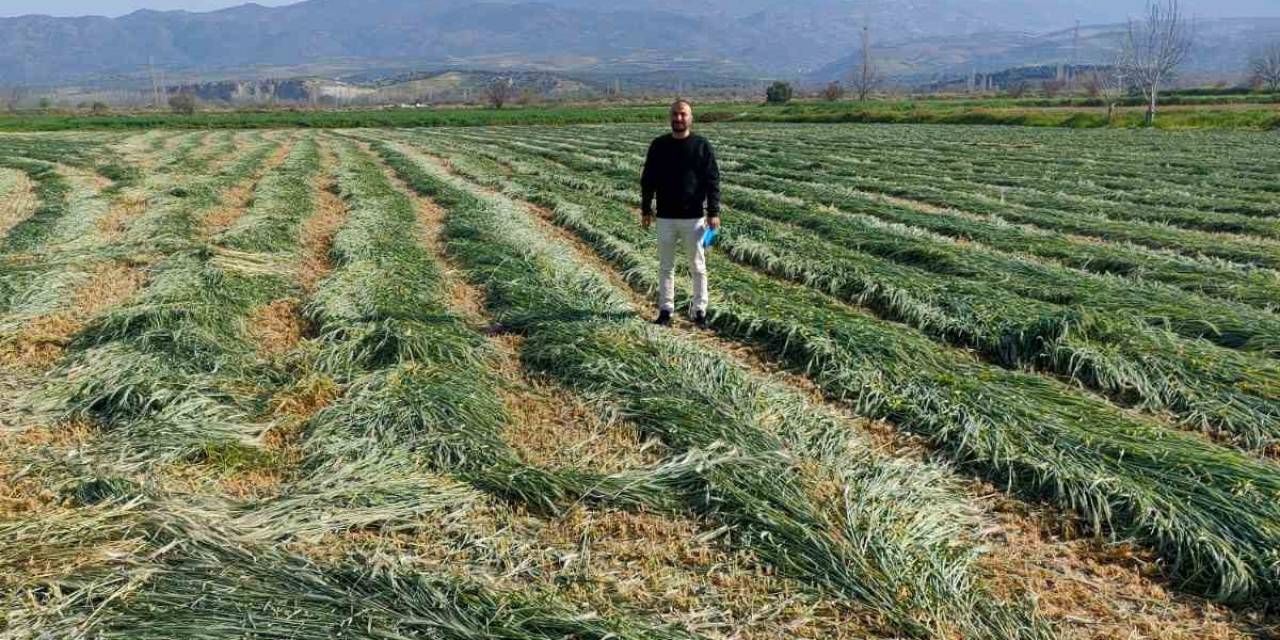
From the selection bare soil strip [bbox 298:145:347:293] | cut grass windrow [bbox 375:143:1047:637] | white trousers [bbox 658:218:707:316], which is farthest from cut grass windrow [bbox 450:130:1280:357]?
bare soil strip [bbox 298:145:347:293]

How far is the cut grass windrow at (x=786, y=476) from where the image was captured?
12.0ft

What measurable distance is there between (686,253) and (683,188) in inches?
26.8

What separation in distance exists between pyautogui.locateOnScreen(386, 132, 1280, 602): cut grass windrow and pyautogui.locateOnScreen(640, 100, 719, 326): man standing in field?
870 millimetres

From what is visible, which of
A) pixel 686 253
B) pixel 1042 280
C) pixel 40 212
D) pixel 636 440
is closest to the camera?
pixel 636 440

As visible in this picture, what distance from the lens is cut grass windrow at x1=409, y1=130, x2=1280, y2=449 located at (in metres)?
5.64

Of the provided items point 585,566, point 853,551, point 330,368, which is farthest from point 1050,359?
point 330,368

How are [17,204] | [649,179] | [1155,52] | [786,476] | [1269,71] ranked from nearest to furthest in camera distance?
1. [786,476]
2. [649,179]
3. [17,204]
4. [1155,52]
5. [1269,71]

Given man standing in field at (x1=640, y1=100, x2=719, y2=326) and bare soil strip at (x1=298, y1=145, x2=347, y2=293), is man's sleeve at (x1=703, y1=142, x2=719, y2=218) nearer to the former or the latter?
man standing in field at (x1=640, y1=100, x2=719, y2=326)

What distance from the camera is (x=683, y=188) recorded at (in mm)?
7484

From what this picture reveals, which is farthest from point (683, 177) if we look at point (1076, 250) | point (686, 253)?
point (1076, 250)

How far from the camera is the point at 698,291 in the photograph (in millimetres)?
7938

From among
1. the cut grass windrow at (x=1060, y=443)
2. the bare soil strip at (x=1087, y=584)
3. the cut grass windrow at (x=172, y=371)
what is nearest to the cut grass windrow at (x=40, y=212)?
the cut grass windrow at (x=172, y=371)

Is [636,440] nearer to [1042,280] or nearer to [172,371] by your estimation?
[172,371]

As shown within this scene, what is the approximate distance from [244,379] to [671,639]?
4.53 meters
